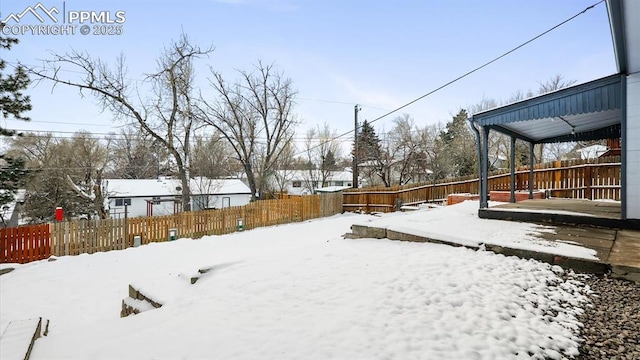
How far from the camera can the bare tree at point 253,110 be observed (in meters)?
19.1

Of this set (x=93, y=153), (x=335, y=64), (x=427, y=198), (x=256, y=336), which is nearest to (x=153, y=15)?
(x=335, y=64)

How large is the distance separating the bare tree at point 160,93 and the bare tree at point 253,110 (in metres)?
2.03

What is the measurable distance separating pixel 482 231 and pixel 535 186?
8.86 meters

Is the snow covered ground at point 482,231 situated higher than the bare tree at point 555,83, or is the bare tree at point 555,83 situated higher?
the bare tree at point 555,83

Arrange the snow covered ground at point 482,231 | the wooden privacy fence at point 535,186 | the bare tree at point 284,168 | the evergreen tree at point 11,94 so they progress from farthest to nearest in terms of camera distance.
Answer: the bare tree at point 284,168
the wooden privacy fence at point 535,186
the evergreen tree at point 11,94
the snow covered ground at point 482,231

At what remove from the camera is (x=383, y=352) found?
6.14 ft

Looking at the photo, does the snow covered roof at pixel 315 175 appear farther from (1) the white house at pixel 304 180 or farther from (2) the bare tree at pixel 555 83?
(2) the bare tree at pixel 555 83

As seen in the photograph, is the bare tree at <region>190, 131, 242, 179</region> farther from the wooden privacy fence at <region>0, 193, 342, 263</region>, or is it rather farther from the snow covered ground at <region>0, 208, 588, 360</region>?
the snow covered ground at <region>0, 208, 588, 360</region>

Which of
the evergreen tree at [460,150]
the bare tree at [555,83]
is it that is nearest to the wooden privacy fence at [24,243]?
the evergreen tree at [460,150]

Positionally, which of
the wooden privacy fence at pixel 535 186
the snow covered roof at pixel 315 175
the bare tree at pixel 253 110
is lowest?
the wooden privacy fence at pixel 535 186

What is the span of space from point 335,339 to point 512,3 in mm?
11833

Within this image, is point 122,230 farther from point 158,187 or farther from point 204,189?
point 158,187

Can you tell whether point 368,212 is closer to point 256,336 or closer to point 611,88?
point 611,88

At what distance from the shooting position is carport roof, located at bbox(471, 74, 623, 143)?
183 inches
